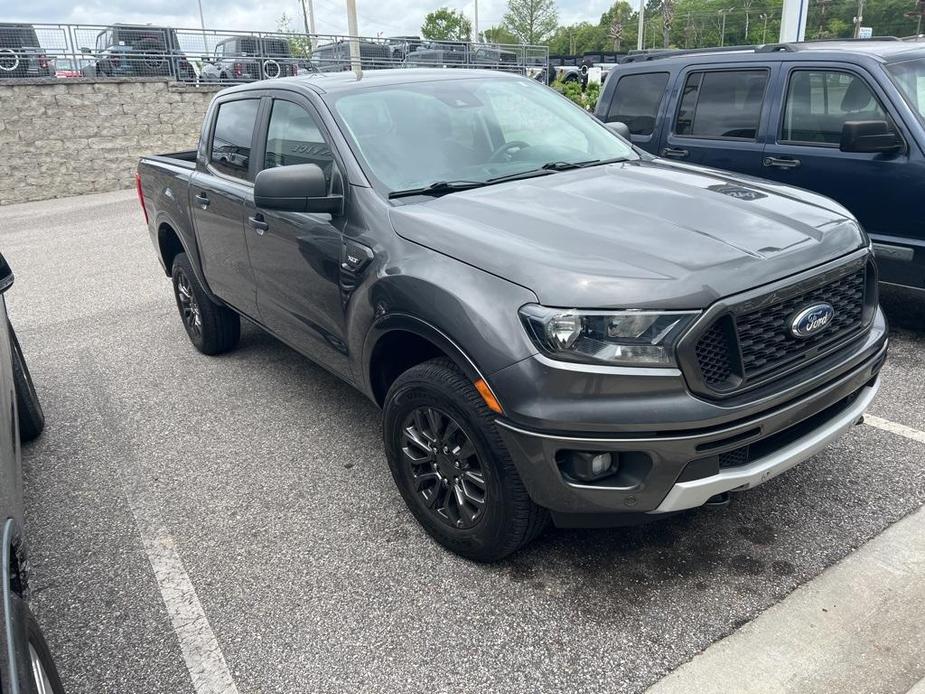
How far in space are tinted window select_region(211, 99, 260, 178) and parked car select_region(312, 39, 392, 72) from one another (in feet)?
51.1

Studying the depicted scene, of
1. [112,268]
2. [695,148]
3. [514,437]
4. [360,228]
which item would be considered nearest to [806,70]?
[695,148]

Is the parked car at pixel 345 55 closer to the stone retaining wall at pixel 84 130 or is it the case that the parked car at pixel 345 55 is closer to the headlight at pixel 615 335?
the stone retaining wall at pixel 84 130

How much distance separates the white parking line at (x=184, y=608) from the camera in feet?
7.92

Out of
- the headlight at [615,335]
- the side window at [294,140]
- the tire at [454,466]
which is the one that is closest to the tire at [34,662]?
the tire at [454,466]

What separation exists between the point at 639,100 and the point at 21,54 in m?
13.5

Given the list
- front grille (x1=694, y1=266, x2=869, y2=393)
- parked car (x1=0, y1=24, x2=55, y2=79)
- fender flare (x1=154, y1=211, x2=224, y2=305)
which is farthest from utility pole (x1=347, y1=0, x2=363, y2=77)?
front grille (x1=694, y1=266, x2=869, y2=393)

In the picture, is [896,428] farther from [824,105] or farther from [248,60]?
[248,60]

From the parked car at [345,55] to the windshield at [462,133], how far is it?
658 inches

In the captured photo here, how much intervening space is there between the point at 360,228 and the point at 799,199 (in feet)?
6.05

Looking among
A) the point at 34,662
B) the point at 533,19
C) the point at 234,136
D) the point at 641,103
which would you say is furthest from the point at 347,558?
the point at 533,19

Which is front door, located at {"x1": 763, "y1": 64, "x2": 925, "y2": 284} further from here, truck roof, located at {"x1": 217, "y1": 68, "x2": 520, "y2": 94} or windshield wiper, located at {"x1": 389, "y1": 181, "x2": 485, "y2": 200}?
windshield wiper, located at {"x1": 389, "y1": 181, "x2": 485, "y2": 200}

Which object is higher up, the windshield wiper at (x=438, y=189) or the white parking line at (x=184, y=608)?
the windshield wiper at (x=438, y=189)

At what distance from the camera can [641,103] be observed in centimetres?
646

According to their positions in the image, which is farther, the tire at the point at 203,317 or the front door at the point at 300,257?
the tire at the point at 203,317
